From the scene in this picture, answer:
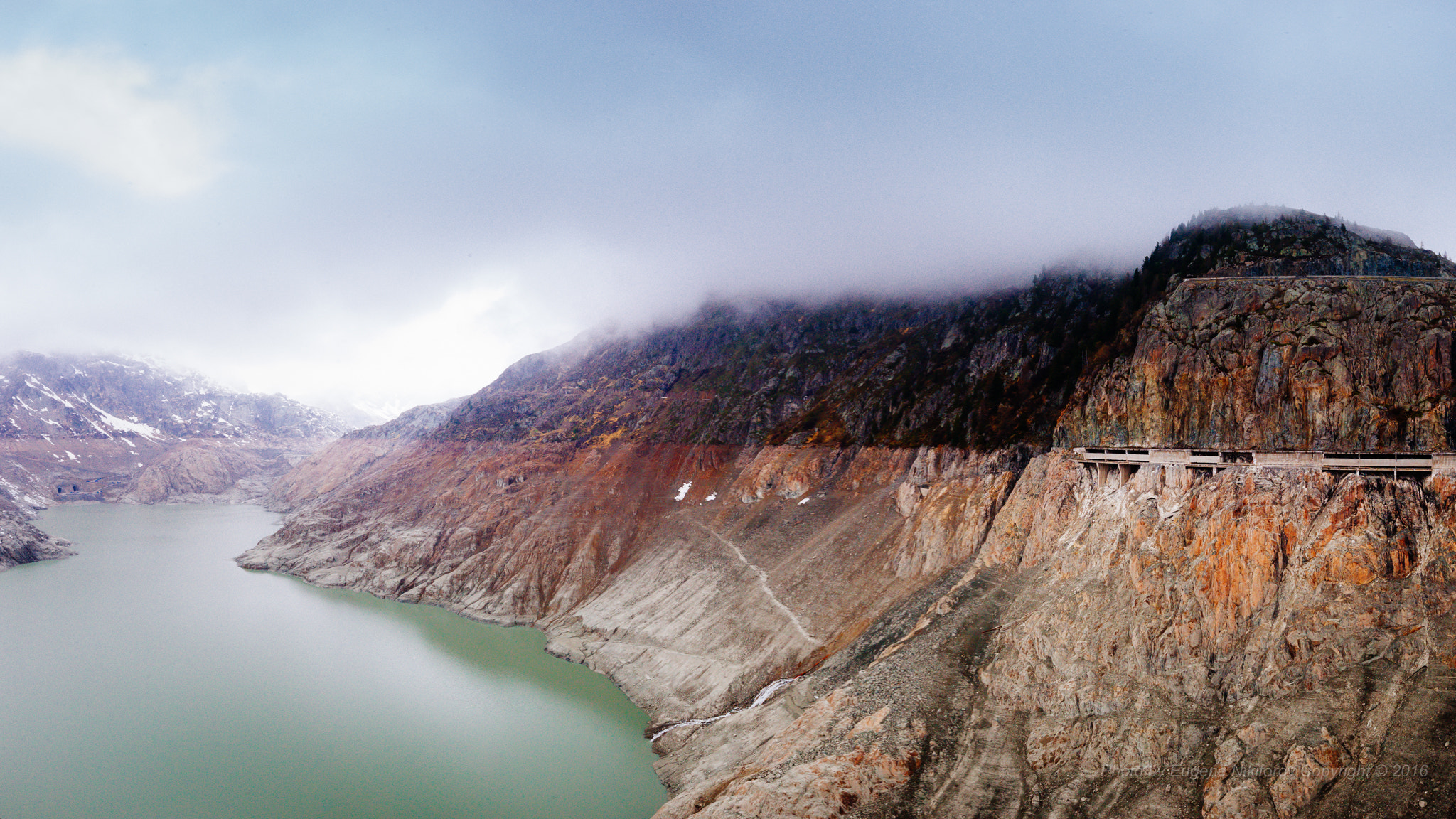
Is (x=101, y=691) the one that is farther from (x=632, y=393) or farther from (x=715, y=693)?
(x=632, y=393)

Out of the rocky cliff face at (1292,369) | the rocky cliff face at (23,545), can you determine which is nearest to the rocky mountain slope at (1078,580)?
the rocky cliff face at (1292,369)

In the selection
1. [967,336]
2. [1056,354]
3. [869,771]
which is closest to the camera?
[869,771]

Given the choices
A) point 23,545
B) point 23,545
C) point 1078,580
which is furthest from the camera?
point 23,545

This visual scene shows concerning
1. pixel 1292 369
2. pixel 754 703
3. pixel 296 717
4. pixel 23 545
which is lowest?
pixel 754 703

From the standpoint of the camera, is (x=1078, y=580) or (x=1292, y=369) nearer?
(x=1292, y=369)

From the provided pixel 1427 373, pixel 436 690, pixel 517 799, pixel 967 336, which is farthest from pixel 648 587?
pixel 1427 373

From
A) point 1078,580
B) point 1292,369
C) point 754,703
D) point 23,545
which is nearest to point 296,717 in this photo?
point 754,703

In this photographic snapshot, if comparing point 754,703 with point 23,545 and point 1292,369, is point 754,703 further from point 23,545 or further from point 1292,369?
point 23,545

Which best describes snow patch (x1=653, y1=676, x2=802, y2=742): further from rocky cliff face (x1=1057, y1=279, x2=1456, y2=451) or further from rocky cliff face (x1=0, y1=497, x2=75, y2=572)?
rocky cliff face (x1=0, y1=497, x2=75, y2=572)
